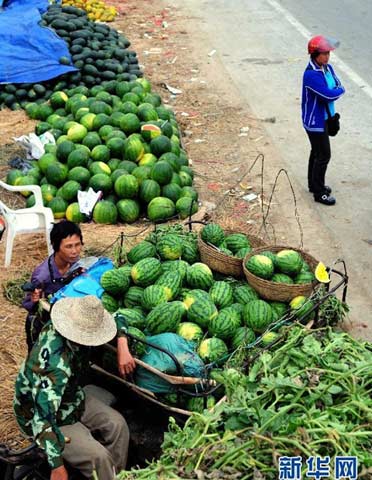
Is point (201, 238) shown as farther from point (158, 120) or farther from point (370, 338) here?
point (158, 120)

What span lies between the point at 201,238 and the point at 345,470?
3.16 m

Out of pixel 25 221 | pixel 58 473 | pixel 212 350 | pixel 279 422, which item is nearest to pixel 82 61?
pixel 25 221

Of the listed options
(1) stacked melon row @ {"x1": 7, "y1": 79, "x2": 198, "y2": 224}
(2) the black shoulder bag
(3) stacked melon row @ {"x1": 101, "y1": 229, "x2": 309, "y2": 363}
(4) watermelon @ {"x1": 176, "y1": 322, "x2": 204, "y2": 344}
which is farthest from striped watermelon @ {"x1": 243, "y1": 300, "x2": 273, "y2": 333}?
(2) the black shoulder bag

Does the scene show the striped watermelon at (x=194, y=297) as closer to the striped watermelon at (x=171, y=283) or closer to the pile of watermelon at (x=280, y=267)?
the striped watermelon at (x=171, y=283)

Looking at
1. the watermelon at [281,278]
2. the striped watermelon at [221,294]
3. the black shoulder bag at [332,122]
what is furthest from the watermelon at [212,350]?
the black shoulder bag at [332,122]

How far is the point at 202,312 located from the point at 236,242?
1059 millimetres

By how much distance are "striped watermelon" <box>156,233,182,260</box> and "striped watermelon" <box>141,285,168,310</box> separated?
1.77 ft

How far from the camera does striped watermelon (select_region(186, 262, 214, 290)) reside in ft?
16.4

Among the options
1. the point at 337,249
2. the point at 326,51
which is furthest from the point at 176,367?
the point at 326,51

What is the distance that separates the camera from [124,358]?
406cm

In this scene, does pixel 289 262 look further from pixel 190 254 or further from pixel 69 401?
pixel 69 401

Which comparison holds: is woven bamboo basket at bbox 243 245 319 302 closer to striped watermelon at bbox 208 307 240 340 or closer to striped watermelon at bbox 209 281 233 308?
striped watermelon at bbox 209 281 233 308

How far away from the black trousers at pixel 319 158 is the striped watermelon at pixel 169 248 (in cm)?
277

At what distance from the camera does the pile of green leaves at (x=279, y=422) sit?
2.51 metres
